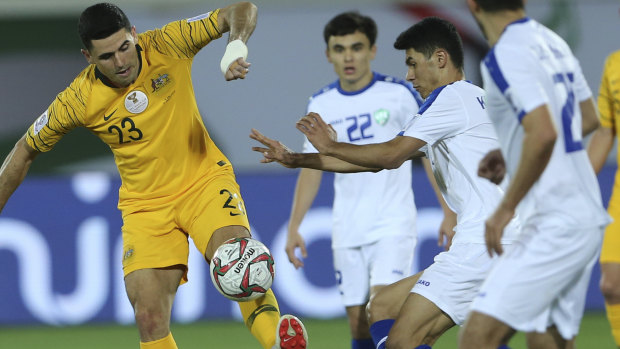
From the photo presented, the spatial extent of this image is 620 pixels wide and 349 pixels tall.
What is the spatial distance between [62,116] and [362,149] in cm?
174

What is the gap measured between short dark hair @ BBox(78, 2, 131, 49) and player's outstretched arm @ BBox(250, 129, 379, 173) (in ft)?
3.14

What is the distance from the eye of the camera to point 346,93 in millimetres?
6867

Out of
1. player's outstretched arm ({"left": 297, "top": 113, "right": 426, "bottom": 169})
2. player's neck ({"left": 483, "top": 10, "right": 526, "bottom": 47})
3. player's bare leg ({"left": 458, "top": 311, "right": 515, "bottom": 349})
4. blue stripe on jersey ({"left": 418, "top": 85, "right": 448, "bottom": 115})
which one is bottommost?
player's bare leg ({"left": 458, "top": 311, "right": 515, "bottom": 349})

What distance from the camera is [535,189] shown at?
12.0 feet

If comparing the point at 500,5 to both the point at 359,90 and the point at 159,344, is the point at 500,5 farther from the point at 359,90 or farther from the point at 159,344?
the point at 359,90

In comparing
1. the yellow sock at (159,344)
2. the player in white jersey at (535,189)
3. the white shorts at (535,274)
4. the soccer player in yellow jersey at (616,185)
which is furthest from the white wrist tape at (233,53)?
Answer: the soccer player in yellow jersey at (616,185)

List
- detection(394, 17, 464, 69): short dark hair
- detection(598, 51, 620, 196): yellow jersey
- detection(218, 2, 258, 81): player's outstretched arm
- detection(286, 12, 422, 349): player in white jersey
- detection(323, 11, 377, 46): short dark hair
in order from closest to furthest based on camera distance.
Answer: detection(218, 2, 258, 81): player's outstretched arm, detection(394, 17, 464, 69): short dark hair, detection(598, 51, 620, 196): yellow jersey, detection(286, 12, 422, 349): player in white jersey, detection(323, 11, 377, 46): short dark hair

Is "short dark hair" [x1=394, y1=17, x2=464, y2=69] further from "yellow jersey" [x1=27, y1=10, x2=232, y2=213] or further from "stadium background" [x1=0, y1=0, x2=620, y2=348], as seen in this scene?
"stadium background" [x1=0, y1=0, x2=620, y2=348]

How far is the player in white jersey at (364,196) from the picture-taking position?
652 cm

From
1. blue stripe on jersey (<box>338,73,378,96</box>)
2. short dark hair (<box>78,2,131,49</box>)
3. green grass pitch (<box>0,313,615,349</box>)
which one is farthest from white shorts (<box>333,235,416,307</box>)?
short dark hair (<box>78,2,131,49</box>)

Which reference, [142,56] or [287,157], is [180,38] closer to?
[142,56]

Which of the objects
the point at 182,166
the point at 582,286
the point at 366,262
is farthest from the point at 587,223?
the point at 366,262

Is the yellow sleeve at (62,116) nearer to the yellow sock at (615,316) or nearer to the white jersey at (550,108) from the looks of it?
the white jersey at (550,108)

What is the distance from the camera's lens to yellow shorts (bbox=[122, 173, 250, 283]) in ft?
→ 17.0
